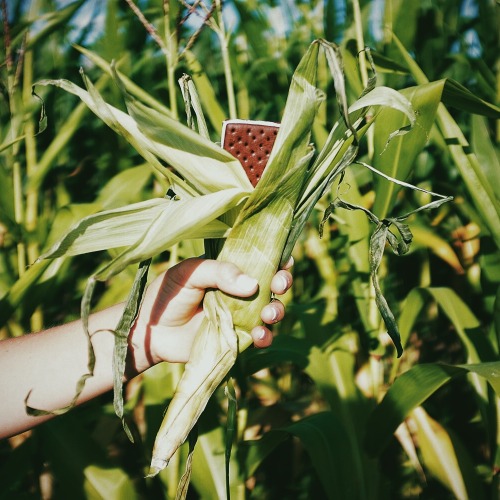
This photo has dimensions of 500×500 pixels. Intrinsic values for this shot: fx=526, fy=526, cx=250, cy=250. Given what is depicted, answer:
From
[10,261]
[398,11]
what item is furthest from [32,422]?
[398,11]

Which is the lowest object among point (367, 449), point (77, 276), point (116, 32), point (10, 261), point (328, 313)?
point (367, 449)

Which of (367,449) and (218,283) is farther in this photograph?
(367,449)

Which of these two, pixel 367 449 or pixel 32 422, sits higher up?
pixel 32 422

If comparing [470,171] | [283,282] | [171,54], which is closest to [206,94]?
[171,54]

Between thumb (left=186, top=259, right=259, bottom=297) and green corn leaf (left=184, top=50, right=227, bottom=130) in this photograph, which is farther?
green corn leaf (left=184, top=50, right=227, bottom=130)

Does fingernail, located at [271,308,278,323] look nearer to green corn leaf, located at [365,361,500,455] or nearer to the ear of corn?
the ear of corn

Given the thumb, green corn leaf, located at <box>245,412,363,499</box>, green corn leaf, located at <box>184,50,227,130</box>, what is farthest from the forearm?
green corn leaf, located at <box>184,50,227,130</box>

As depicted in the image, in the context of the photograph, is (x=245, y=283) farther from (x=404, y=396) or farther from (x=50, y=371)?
(x=404, y=396)

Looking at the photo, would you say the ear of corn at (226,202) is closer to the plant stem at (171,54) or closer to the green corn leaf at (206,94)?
the plant stem at (171,54)

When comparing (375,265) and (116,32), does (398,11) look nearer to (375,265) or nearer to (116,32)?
(116,32)
